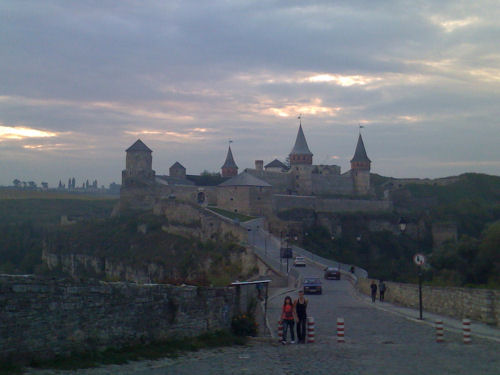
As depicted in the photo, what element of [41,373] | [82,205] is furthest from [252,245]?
[82,205]

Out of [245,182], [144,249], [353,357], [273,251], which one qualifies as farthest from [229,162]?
[353,357]

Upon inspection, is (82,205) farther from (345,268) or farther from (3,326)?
(3,326)

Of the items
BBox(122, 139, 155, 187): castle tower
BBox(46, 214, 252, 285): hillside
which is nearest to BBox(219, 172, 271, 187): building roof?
BBox(46, 214, 252, 285): hillside

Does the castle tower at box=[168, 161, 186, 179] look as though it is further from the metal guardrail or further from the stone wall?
the metal guardrail

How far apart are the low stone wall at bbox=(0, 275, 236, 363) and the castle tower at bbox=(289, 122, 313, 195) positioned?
71.8 m

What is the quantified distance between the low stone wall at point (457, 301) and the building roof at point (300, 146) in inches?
2514

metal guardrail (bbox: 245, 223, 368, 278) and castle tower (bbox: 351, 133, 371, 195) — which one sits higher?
castle tower (bbox: 351, 133, 371, 195)

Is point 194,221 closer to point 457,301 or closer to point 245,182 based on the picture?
point 245,182

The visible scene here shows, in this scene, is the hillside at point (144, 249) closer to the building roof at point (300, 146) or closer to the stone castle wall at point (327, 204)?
the stone castle wall at point (327, 204)

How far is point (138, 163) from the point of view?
254ft

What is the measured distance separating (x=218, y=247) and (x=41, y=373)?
44.1 m

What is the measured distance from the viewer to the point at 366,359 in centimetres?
1149

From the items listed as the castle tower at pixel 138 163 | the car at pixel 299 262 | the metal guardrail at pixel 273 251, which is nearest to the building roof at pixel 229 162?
the castle tower at pixel 138 163

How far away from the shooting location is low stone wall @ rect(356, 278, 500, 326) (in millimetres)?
15359
